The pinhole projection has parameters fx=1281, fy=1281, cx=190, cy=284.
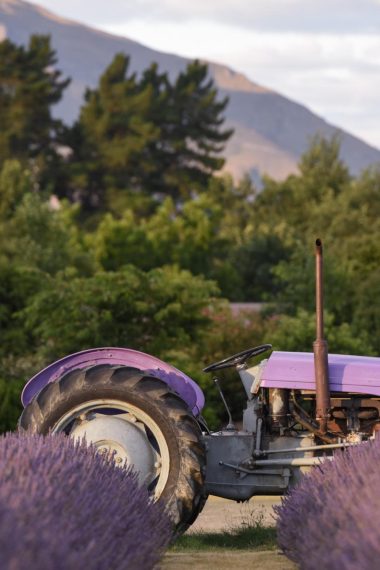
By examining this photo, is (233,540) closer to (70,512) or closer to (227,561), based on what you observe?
(227,561)

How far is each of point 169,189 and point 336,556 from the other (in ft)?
219

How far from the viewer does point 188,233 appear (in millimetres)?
45938

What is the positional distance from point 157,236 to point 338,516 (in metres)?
38.6

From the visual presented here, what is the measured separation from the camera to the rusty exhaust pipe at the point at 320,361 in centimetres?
851

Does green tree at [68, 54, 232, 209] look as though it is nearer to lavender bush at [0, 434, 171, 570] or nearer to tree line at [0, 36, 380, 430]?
tree line at [0, 36, 380, 430]

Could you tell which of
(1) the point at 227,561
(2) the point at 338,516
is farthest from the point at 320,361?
(2) the point at 338,516

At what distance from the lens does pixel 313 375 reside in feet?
28.7

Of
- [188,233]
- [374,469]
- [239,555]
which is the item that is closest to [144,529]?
[374,469]

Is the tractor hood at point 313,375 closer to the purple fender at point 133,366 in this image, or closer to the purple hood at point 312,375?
the purple hood at point 312,375

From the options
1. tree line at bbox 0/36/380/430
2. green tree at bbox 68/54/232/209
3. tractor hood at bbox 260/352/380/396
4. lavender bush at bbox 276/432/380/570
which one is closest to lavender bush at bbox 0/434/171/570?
lavender bush at bbox 276/432/380/570

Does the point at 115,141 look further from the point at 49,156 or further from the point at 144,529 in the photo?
the point at 144,529

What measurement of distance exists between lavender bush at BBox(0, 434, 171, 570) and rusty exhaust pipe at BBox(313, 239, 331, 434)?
171 centimetres

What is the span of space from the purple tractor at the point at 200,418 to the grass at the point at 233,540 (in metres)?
0.33

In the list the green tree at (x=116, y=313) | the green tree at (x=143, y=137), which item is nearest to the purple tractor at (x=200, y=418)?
the green tree at (x=116, y=313)
